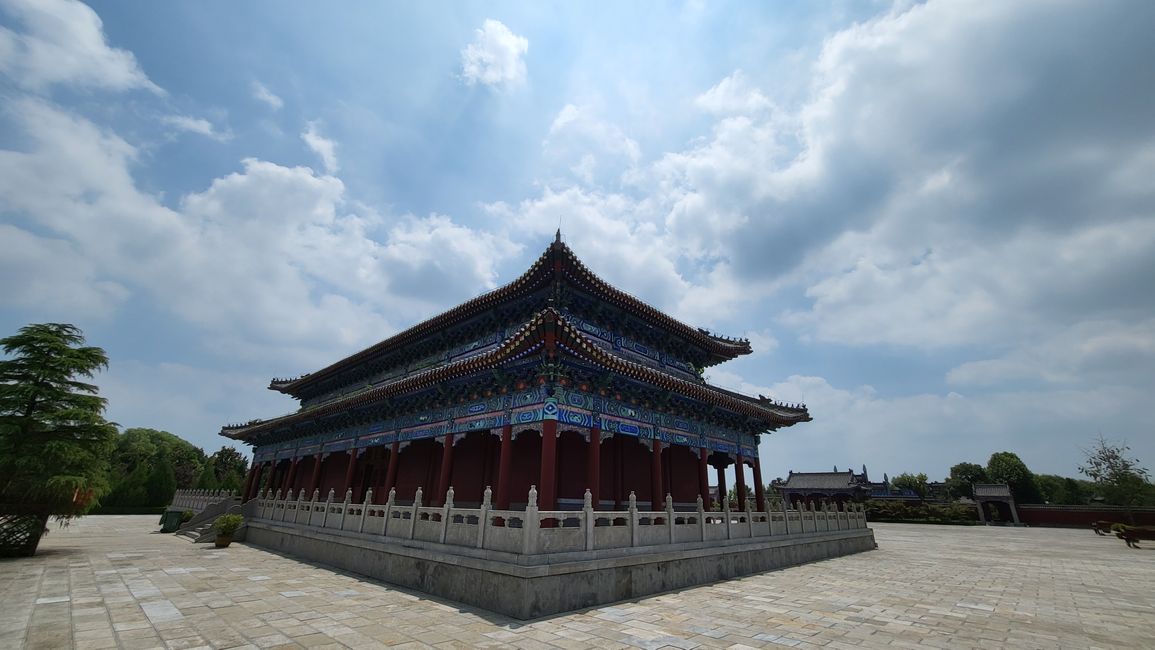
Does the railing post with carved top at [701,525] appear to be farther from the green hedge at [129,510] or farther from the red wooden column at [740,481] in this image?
the green hedge at [129,510]

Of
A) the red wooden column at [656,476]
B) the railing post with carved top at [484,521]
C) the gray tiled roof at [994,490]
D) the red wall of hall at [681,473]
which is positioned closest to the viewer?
the railing post with carved top at [484,521]

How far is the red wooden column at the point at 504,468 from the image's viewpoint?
11602 millimetres

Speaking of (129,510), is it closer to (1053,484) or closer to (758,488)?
(758,488)

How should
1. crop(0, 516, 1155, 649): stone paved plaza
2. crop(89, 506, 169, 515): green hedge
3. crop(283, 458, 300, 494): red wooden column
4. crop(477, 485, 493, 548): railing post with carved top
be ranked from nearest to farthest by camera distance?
crop(0, 516, 1155, 649): stone paved plaza < crop(477, 485, 493, 548): railing post with carved top < crop(283, 458, 300, 494): red wooden column < crop(89, 506, 169, 515): green hedge

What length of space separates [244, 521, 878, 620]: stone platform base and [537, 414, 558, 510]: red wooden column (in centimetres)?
222

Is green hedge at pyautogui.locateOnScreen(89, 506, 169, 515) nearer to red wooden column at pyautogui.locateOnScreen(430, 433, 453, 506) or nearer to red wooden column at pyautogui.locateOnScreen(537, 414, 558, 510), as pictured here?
red wooden column at pyautogui.locateOnScreen(430, 433, 453, 506)

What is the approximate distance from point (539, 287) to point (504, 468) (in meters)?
5.99

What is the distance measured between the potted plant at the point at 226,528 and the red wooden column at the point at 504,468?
40.0 ft

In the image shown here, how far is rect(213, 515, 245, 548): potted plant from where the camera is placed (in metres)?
16.8

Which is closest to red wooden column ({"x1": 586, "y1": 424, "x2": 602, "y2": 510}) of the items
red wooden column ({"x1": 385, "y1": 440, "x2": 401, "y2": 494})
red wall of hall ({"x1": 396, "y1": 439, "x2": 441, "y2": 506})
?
red wall of hall ({"x1": 396, "y1": 439, "x2": 441, "y2": 506})

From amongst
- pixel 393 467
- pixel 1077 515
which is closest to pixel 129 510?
pixel 393 467

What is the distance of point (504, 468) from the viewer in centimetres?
1187

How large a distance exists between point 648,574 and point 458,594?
12.7 feet

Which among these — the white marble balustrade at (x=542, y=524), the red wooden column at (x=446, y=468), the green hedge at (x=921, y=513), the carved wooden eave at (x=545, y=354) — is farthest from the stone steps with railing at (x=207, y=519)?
the green hedge at (x=921, y=513)
